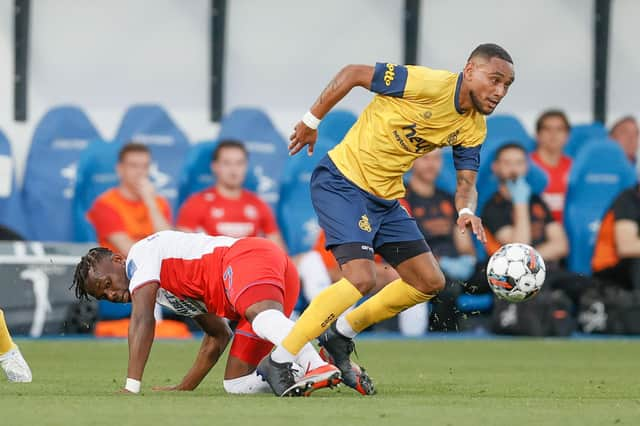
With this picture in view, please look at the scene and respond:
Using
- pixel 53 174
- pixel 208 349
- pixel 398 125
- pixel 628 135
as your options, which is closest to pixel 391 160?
pixel 398 125

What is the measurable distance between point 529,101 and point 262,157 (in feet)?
12.5

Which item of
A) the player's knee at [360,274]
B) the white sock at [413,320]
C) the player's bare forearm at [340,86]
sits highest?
the player's bare forearm at [340,86]

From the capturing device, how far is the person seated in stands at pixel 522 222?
1462cm

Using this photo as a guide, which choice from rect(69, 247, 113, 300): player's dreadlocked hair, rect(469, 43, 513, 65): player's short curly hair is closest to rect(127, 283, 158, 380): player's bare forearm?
rect(69, 247, 113, 300): player's dreadlocked hair

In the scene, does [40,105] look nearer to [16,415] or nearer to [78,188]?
[78,188]

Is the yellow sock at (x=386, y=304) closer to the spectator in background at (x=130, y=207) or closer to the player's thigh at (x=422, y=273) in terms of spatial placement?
the player's thigh at (x=422, y=273)

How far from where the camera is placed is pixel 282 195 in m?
15.4

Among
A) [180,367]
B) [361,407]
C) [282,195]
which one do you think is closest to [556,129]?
[282,195]

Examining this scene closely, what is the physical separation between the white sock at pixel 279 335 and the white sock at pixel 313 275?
6846mm

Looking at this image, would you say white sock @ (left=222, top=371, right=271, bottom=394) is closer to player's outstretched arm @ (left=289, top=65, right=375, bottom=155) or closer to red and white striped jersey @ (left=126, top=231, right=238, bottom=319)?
red and white striped jersey @ (left=126, top=231, right=238, bottom=319)

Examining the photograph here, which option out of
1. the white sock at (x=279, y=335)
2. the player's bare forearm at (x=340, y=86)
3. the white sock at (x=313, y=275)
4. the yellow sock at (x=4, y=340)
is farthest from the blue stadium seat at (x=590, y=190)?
the white sock at (x=279, y=335)

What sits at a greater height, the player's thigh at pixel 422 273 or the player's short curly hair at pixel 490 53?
the player's short curly hair at pixel 490 53

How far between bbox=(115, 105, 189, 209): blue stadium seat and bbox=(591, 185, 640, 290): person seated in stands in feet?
14.7

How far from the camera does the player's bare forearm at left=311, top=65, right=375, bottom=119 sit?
25.1 ft
